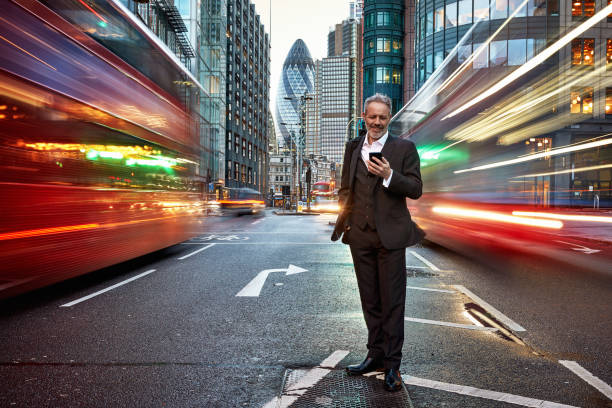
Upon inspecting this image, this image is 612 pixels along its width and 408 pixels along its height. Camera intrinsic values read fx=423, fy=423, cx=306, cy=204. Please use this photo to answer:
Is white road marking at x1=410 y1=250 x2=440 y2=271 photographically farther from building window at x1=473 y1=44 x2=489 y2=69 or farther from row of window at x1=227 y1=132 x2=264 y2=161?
row of window at x1=227 y1=132 x2=264 y2=161

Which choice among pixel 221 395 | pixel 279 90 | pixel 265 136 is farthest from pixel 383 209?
pixel 279 90

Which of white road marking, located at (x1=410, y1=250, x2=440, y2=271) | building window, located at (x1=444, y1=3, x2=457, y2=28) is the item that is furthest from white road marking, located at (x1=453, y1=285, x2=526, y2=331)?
building window, located at (x1=444, y1=3, x2=457, y2=28)

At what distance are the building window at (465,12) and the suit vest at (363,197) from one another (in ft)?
136

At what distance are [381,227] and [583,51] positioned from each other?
516cm

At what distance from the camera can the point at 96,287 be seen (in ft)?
22.1

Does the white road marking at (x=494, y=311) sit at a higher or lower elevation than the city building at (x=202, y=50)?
lower

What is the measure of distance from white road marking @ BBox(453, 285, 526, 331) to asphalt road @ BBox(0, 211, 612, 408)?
33 mm

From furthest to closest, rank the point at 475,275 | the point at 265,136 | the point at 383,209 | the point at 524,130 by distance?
the point at 265,136 < the point at 475,275 < the point at 524,130 < the point at 383,209

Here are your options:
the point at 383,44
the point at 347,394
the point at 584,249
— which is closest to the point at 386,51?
the point at 383,44

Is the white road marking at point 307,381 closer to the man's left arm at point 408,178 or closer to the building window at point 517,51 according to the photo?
the man's left arm at point 408,178

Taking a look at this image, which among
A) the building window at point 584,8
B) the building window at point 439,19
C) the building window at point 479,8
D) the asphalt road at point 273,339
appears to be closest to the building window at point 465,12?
the building window at point 479,8

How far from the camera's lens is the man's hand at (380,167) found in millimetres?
2904

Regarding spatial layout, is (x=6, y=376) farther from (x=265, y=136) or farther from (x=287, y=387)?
(x=265, y=136)

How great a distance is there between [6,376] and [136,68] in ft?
20.3
